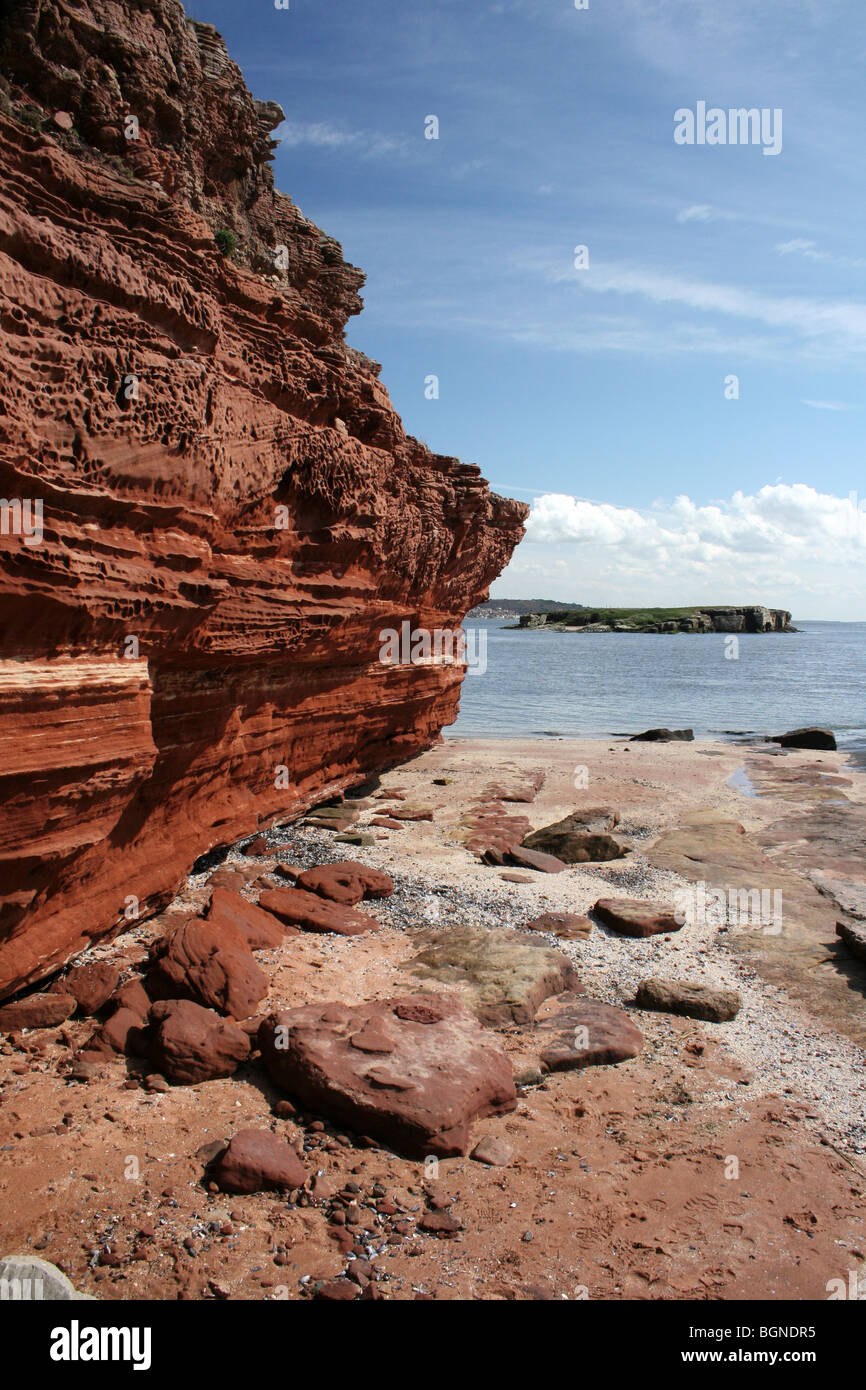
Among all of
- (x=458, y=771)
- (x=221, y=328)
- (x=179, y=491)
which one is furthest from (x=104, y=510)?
(x=458, y=771)

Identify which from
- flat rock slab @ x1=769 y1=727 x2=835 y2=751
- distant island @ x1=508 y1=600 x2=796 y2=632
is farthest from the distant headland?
flat rock slab @ x1=769 y1=727 x2=835 y2=751

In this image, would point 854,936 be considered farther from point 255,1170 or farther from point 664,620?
point 664,620

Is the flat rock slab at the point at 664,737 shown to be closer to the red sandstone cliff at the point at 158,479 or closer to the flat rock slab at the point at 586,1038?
the red sandstone cliff at the point at 158,479

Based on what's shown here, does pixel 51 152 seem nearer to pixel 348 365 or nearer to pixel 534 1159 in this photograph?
pixel 348 365

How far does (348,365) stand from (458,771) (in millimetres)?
11801

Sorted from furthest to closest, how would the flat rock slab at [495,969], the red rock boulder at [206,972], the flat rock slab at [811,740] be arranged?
the flat rock slab at [811,740] → the flat rock slab at [495,969] → the red rock boulder at [206,972]

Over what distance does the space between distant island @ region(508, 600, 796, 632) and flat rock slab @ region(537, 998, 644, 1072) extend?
438 ft

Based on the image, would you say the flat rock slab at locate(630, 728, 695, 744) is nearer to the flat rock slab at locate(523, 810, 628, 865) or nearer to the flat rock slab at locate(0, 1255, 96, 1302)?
the flat rock slab at locate(523, 810, 628, 865)

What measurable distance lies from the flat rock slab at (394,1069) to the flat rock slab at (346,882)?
135 inches

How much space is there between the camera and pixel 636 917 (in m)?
10.3

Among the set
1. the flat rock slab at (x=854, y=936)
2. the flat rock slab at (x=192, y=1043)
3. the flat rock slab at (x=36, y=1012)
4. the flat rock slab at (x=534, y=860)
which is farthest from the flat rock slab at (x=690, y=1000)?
the flat rock slab at (x=36, y=1012)

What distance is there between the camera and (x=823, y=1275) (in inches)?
193

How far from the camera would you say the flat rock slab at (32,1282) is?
3.71m

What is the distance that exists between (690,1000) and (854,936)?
9.37 feet
